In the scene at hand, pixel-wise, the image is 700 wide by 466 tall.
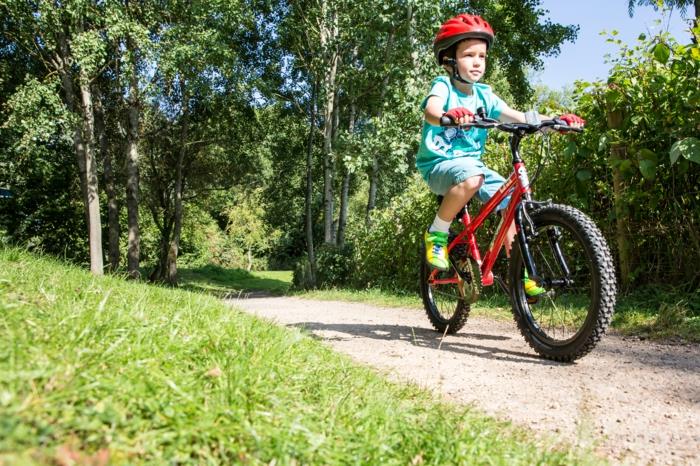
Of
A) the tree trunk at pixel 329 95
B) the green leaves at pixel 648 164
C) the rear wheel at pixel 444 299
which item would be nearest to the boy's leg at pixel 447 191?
the rear wheel at pixel 444 299

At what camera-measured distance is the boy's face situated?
370 cm

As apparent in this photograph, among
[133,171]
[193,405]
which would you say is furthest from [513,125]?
[133,171]

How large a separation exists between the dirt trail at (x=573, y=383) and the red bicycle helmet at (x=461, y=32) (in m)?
2.19

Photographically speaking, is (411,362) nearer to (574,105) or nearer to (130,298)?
(130,298)

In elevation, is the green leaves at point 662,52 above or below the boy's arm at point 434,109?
above

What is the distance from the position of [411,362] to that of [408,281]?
5.51 metres

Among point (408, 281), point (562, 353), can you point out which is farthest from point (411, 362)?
point (408, 281)

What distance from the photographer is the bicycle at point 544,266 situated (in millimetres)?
2920

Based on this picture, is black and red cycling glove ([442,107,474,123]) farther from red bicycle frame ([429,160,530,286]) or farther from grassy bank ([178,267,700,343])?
grassy bank ([178,267,700,343])

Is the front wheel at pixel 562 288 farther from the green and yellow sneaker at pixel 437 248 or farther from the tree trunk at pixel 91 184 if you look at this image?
the tree trunk at pixel 91 184

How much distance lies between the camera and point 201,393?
4.80 feet

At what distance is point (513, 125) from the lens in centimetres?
326

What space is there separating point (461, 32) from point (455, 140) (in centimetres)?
76

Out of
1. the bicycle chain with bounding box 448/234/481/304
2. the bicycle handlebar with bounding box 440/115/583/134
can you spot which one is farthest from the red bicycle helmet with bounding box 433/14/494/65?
the bicycle chain with bounding box 448/234/481/304
